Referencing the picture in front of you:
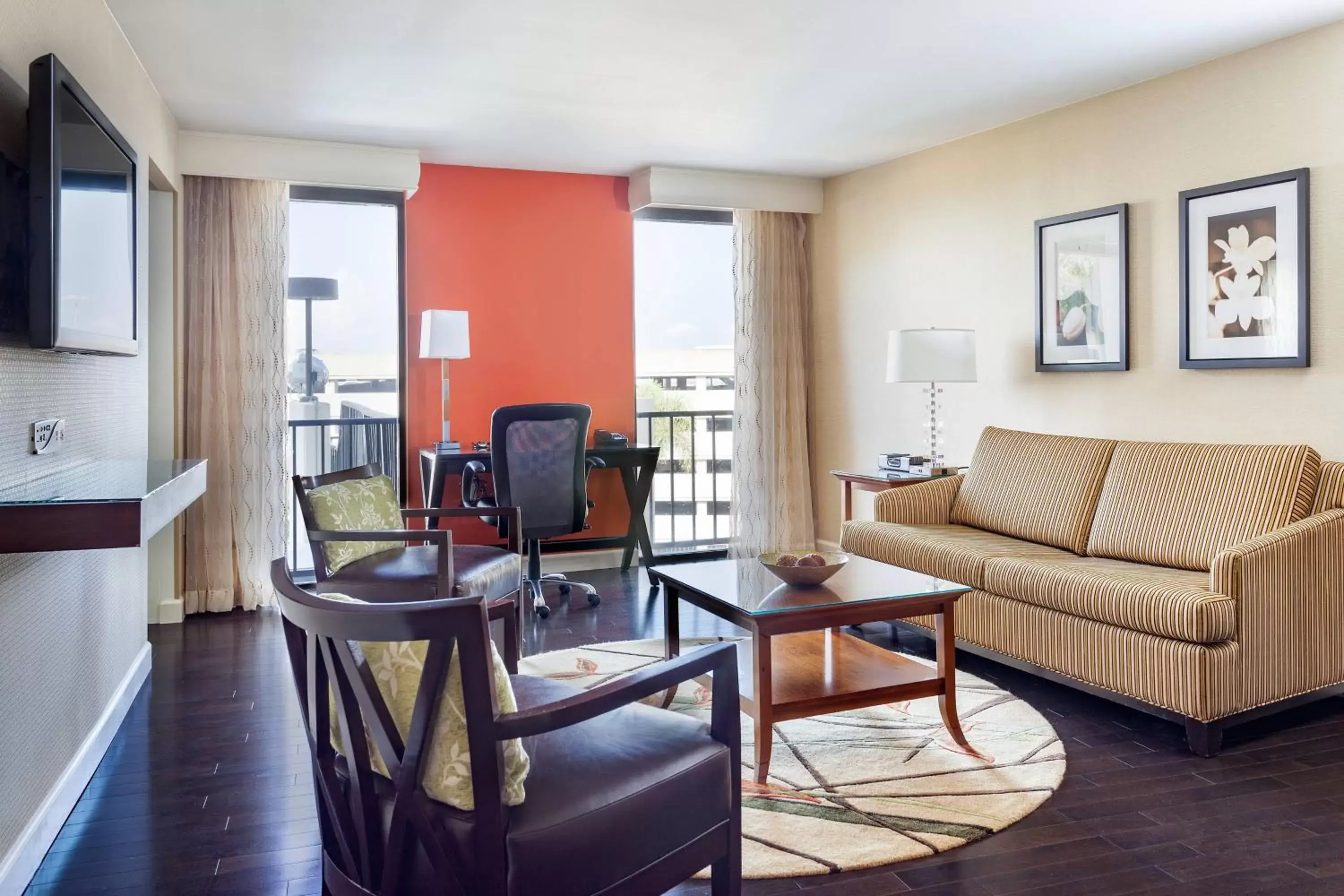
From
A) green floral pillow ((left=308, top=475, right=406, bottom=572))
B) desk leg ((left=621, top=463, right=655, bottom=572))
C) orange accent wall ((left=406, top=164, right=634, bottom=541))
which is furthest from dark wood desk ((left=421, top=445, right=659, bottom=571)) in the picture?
green floral pillow ((left=308, top=475, right=406, bottom=572))

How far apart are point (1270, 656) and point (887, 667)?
1142mm

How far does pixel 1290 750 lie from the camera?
2.96 metres

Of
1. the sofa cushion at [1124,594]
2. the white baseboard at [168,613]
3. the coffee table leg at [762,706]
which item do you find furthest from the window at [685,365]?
the coffee table leg at [762,706]

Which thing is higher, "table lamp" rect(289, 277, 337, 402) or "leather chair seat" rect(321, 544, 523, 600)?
"table lamp" rect(289, 277, 337, 402)

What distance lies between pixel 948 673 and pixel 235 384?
12.4 feet

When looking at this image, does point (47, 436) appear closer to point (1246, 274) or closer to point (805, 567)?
point (805, 567)

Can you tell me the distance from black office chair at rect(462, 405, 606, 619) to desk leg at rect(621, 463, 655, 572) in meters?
0.66

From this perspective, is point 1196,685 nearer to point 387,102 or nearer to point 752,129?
point 752,129

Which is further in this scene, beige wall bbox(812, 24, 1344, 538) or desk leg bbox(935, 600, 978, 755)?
beige wall bbox(812, 24, 1344, 538)

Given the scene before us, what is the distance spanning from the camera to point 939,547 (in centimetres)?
397

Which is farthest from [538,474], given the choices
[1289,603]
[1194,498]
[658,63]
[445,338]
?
[1289,603]

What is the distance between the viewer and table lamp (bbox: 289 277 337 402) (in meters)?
5.29

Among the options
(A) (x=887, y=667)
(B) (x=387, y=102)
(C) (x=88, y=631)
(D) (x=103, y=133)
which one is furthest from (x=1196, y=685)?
(B) (x=387, y=102)

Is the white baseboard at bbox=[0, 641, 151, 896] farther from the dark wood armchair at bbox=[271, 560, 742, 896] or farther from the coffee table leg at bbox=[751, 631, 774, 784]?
the coffee table leg at bbox=[751, 631, 774, 784]
